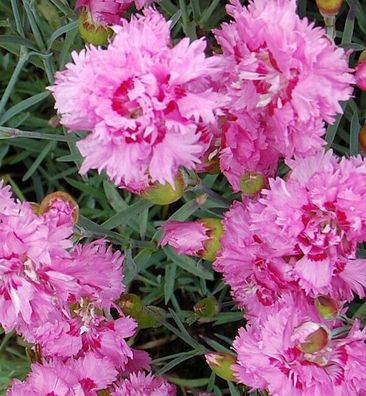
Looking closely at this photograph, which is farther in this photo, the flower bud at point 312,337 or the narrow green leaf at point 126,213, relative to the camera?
the narrow green leaf at point 126,213

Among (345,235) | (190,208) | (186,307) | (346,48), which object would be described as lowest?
(186,307)

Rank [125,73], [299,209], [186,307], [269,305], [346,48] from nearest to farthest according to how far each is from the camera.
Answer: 1. [125,73]
2. [299,209]
3. [269,305]
4. [346,48]
5. [186,307]

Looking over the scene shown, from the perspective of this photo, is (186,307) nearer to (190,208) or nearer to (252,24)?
(190,208)

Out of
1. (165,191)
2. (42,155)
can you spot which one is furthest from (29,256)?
(42,155)

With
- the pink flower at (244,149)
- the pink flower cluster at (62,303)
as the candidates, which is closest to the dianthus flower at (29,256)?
the pink flower cluster at (62,303)

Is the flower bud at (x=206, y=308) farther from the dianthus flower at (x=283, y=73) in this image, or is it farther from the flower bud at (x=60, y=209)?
the dianthus flower at (x=283, y=73)

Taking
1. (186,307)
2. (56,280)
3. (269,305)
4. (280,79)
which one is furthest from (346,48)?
(186,307)
